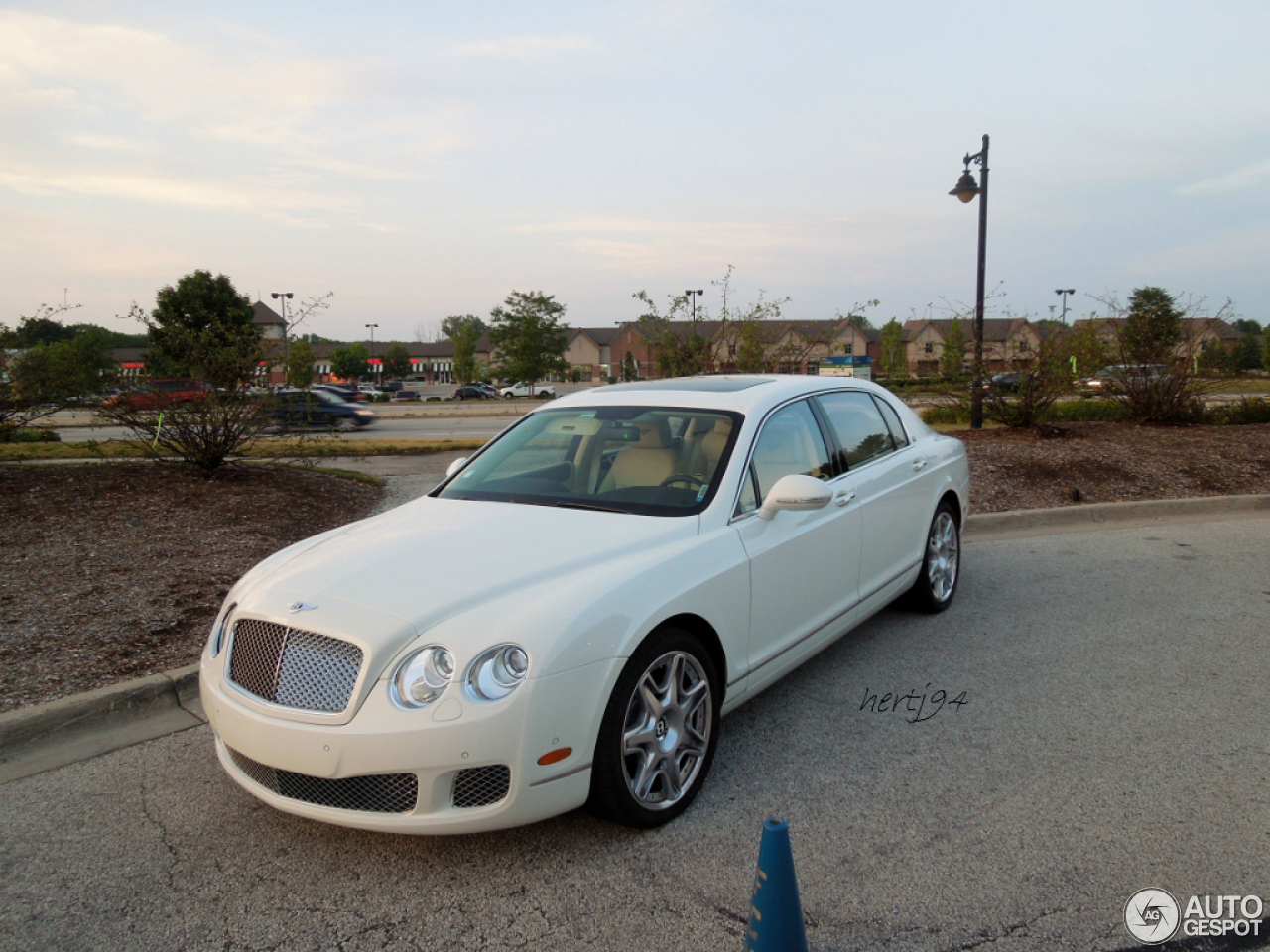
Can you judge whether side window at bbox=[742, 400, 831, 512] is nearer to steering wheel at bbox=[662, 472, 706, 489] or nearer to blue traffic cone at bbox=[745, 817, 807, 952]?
steering wheel at bbox=[662, 472, 706, 489]

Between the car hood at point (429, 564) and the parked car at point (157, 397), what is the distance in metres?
5.36

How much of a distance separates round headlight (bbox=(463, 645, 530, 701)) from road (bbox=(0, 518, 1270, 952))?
0.68 meters

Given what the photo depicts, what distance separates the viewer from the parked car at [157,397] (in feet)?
27.4

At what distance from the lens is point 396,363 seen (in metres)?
116

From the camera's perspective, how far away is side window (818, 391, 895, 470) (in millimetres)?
4867

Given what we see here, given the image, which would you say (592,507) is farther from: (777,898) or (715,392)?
(777,898)

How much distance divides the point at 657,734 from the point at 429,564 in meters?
A: 1.05

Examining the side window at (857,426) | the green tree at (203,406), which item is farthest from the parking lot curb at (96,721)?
the green tree at (203,406)

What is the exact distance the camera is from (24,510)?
23.5 ft

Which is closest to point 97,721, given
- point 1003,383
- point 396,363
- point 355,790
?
point 355,790

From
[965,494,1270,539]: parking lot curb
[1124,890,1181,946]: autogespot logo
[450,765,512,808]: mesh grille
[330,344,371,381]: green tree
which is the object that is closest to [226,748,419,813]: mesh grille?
[450,765,512,808]: mesh grille

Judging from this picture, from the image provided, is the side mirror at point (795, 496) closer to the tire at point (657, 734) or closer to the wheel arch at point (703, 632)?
the wheel arch at point (703, 632)

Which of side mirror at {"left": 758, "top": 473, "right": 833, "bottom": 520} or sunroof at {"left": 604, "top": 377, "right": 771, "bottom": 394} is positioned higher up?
sunroof at {"left": 604, "top": 377, "right": 771, "bottom": 394}

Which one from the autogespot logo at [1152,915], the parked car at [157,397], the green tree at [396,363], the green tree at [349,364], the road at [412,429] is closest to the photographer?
the autogespot logo at [1152,915]
